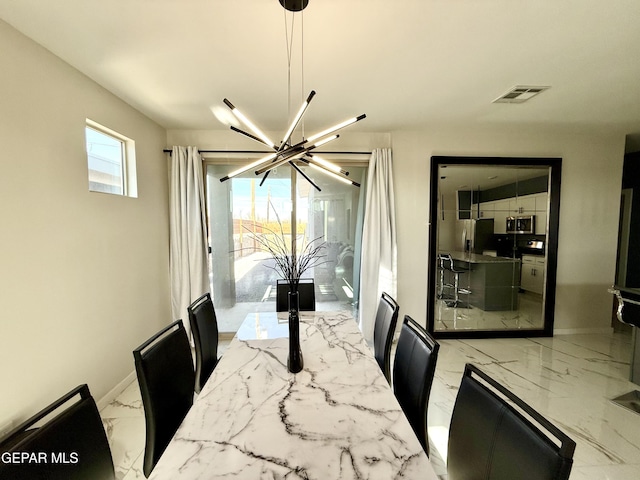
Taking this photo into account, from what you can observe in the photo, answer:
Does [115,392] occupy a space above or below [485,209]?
below

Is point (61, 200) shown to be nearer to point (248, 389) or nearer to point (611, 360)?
point (248, 389)

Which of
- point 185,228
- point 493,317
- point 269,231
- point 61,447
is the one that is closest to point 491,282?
point 493,317

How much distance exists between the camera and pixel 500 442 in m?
0.79

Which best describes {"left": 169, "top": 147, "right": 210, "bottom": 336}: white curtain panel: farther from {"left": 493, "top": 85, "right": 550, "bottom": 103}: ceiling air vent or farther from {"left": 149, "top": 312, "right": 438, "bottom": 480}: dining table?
{"left": 493, "top": 85, "right": 550, "bottom": 103}: ceiling air vent

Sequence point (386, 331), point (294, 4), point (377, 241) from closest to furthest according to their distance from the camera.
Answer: point (294, 4) < point (386, 331) < point (377, 241)

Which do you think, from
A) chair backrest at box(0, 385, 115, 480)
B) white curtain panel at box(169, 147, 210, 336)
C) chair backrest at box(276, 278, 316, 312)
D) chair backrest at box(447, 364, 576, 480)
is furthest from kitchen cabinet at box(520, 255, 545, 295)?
chair backrest at box(0, 385, 115, 480)

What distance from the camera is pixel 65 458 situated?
798mm

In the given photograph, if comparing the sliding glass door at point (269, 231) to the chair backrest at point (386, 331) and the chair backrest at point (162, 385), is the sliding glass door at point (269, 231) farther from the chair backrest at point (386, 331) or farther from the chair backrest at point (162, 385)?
the chair backrest at point (162, 385)

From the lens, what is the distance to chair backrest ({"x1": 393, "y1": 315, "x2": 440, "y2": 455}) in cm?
117

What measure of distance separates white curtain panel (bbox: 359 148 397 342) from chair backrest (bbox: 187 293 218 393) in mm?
1821

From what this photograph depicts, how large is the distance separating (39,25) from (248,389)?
224cm

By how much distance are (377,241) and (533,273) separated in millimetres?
2077

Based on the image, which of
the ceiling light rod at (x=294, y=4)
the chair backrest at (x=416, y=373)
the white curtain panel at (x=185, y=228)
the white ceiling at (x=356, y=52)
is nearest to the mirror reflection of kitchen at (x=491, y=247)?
the white ceiling at (x=356, y=52)

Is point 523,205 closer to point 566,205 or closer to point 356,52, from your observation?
point 566,205
